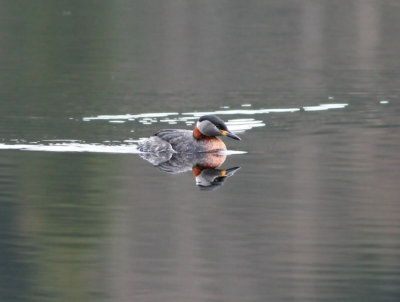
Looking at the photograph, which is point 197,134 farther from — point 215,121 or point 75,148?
point 75,148

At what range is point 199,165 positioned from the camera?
50.2ft

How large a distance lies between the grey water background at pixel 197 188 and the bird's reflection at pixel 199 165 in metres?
0.20

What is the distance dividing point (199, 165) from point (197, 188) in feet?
5.92

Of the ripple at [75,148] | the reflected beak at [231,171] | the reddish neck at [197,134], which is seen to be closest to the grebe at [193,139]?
the reddish neck at [197,134]

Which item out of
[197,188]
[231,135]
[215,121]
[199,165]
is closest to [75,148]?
[199,165]

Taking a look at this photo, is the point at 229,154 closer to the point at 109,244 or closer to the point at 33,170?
the point at 33,170

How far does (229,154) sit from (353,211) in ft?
13.3

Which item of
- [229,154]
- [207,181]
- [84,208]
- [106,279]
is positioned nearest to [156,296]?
[106,279]

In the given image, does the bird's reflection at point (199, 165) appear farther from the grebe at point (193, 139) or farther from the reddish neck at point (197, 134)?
the reddish neck at point (197, 134)

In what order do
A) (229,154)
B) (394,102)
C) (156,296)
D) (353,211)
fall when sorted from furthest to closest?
(394,102) < (229,154) < (353,211) < (156,296)

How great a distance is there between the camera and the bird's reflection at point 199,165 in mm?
14002

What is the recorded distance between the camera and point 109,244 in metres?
10.8

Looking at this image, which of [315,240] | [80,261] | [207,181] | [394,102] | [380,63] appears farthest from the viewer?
[380,63]

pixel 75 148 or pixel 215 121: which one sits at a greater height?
pixel 215 121
